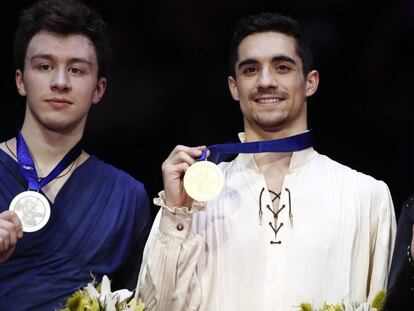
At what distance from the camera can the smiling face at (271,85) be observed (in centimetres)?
365

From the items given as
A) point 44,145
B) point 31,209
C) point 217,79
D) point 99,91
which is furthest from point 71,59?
point 217,79

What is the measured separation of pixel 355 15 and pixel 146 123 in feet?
3.97

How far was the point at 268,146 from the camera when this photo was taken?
3.60m

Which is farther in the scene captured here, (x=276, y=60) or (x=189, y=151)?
(x=276, y=60)

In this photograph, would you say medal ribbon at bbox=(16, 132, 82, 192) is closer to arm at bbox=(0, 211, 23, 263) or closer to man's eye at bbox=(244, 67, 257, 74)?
arm at bbox=(0, 211, 23, 263)

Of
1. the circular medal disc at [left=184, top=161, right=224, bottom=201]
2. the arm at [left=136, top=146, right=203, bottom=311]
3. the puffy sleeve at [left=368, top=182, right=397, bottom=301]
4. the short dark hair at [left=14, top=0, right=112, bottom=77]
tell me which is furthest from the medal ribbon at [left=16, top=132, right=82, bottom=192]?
the puffy sleeve at [left=368, top=182, right=397, bottom=301]

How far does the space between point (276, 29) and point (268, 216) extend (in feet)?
2.91

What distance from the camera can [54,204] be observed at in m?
3.57

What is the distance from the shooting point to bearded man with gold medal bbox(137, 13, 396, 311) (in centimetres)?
338

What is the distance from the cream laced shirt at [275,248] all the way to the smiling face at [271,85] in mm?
244

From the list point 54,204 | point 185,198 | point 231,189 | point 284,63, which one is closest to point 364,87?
point 284,63

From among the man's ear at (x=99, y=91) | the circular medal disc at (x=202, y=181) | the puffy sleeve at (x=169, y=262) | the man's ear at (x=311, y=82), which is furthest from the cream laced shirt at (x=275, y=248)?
the man's ear at (x=99, y=91)

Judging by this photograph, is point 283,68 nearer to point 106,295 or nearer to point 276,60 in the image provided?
point 276,60

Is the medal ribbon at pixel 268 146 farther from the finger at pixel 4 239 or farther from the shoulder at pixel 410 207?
the finger at pixel 4 239
